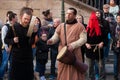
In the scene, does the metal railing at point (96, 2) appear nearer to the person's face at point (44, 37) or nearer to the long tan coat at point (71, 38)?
the person's face at point (44, 37)

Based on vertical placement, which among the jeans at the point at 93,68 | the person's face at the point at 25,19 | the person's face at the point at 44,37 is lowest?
the jeans at the point at 93,68

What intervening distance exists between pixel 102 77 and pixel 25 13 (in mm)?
4374

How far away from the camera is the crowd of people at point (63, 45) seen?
9.34 metres

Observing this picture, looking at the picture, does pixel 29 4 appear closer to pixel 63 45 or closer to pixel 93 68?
pixel 93 68

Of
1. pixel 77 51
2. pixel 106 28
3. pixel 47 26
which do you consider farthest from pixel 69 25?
pixel 47 26

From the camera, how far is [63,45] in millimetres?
10648

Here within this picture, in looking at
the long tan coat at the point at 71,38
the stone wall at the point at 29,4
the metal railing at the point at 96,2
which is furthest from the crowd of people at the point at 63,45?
the metal railing at the point at 96,2

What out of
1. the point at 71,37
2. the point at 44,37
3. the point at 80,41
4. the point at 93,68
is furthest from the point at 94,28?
the point at 80,41

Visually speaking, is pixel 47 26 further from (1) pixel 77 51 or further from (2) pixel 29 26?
(2) pixel 29 26

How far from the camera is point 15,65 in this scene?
9.38 metres

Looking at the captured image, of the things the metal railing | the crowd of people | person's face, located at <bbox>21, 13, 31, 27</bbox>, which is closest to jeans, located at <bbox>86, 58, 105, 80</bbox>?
the crowd of people

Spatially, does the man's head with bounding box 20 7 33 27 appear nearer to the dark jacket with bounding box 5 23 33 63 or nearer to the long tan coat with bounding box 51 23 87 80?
the dark jacket with bounding box 5 23 33 63

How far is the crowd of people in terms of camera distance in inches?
368

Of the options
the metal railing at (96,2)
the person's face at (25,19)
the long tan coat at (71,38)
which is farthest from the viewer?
the metal railing at (96,2)
